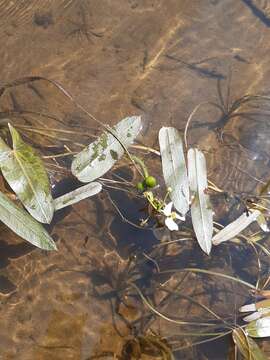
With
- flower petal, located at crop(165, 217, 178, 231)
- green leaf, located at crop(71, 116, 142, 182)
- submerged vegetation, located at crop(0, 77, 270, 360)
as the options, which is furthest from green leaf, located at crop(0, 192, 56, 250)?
flower petal, located at crop(165, 217, 178, 231)

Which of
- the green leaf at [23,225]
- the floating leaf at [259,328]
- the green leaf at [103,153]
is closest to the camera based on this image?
the green leaf at [23,225]

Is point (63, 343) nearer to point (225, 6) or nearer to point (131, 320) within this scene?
point (131, 320)

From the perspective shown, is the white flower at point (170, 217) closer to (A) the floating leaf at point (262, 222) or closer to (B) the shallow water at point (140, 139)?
(B) the shallow water at point (140, 139)

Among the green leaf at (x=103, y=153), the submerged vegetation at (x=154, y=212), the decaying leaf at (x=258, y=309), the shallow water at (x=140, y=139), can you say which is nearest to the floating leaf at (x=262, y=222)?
the submerged vegetation at (x=154, y=212)

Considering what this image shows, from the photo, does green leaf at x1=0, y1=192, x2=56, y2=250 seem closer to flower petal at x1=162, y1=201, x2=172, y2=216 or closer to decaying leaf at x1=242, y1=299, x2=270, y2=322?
flower petal at x1=162, y1=201, x2=172, y2=216

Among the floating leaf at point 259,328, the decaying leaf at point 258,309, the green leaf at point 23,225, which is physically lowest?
the floating leaf at point 259,328

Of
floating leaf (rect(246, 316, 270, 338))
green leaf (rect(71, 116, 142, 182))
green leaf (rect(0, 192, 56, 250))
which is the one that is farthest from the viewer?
green leaf (rect(71, 116, 142, 182))
